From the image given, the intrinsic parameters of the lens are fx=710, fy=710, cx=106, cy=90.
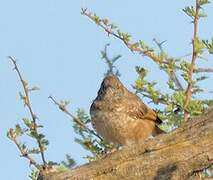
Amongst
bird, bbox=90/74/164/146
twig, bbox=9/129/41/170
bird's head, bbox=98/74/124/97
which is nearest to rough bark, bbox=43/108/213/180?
twig, bbox=9/129/41/170

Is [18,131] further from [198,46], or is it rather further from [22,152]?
[198,46]

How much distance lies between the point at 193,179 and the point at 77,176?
720 millimetres

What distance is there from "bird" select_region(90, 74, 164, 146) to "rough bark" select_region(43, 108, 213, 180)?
2.47 meters

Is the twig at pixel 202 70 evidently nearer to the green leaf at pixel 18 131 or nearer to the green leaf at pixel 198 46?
the green leaf at pixel 198 46

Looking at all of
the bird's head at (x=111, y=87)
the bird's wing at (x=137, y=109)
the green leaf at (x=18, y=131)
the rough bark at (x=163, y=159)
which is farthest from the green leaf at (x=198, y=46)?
the bird's head at (x=111, y=87)

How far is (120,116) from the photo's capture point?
7422 millimetres

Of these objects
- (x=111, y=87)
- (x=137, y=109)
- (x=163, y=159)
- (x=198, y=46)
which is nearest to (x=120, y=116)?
(x=137, y=109)

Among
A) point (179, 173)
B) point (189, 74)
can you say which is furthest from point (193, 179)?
point (189, 74)

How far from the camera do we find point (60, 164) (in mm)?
5684

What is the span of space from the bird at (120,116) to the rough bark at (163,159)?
2465 mm

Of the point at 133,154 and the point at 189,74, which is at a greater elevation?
the point at 189,74

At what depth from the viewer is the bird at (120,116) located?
711 cm

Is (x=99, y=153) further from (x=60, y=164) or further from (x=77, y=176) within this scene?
(x=77, y=176)

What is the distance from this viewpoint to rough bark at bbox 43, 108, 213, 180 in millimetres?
4270
